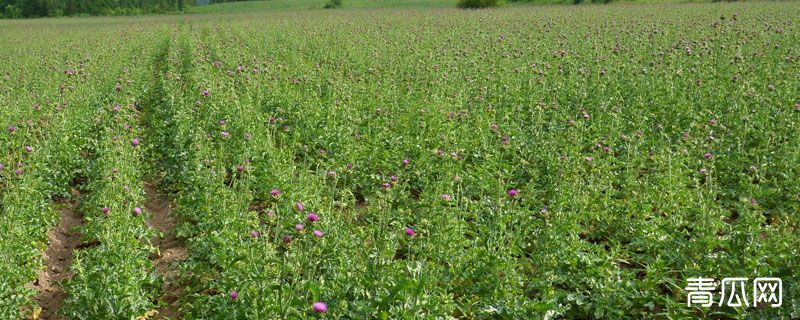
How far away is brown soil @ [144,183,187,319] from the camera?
5011 mm

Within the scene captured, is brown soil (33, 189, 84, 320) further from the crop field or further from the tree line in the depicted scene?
the tree line

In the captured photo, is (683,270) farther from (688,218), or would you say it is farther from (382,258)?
(382,258)

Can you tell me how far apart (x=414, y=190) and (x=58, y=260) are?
3541 mm

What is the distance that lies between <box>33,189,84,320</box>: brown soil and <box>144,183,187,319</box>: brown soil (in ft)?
2.37

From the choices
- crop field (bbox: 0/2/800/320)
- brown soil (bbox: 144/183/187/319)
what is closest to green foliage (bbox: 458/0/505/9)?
crop field (bbox: 0/2/800/320)

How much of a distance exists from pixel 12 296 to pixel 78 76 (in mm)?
7016

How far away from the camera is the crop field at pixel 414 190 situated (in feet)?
14.1

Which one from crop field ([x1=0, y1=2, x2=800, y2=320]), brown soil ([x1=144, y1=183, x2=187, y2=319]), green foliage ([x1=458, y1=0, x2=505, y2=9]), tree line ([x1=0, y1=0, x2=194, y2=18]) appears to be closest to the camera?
crop field ([x1=0, y1=2, x2=800, y2=320])

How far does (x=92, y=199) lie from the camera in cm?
642

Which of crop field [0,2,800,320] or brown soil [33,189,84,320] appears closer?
crop field [0,2,800,320]

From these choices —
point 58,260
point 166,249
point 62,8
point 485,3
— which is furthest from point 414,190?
point 62,8

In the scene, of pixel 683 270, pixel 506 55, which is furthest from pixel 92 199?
pixel 506 55

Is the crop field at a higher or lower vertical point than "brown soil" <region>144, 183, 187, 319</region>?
higher

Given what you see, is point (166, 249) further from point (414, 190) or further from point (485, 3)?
point (485, 3)
